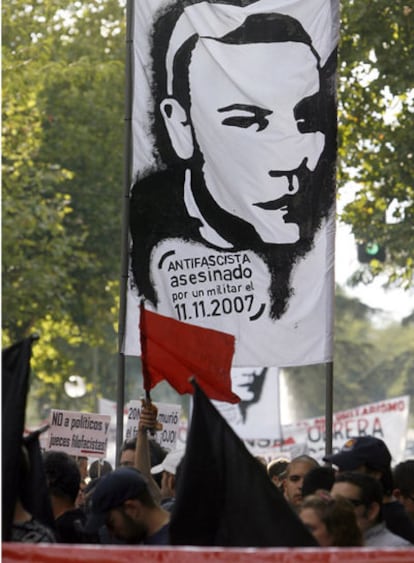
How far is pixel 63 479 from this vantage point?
727 cm

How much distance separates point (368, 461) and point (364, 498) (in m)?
1.03

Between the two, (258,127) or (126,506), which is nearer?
(126,506)

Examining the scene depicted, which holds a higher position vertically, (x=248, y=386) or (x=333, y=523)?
(x=248, y=386)

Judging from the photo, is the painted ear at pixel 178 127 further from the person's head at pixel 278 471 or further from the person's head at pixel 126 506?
the person's head at pixel 126 506

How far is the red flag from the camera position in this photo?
8961mm

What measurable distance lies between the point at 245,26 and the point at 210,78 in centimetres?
43

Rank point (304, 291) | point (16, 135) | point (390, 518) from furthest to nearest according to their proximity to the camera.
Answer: point (16, 135), point (304, 291), point (390, 518)

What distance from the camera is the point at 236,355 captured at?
10.4 metres

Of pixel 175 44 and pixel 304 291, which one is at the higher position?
pixel 175 44

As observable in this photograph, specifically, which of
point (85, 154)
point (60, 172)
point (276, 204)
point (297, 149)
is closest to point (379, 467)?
point (276, 204)

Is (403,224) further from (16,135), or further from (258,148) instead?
(16,135)

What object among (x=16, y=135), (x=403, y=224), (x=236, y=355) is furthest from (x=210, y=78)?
(x=16, y=135)

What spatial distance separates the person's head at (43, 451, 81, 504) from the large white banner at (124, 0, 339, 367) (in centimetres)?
305

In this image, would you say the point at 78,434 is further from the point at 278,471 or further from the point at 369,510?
the point at 369,510
